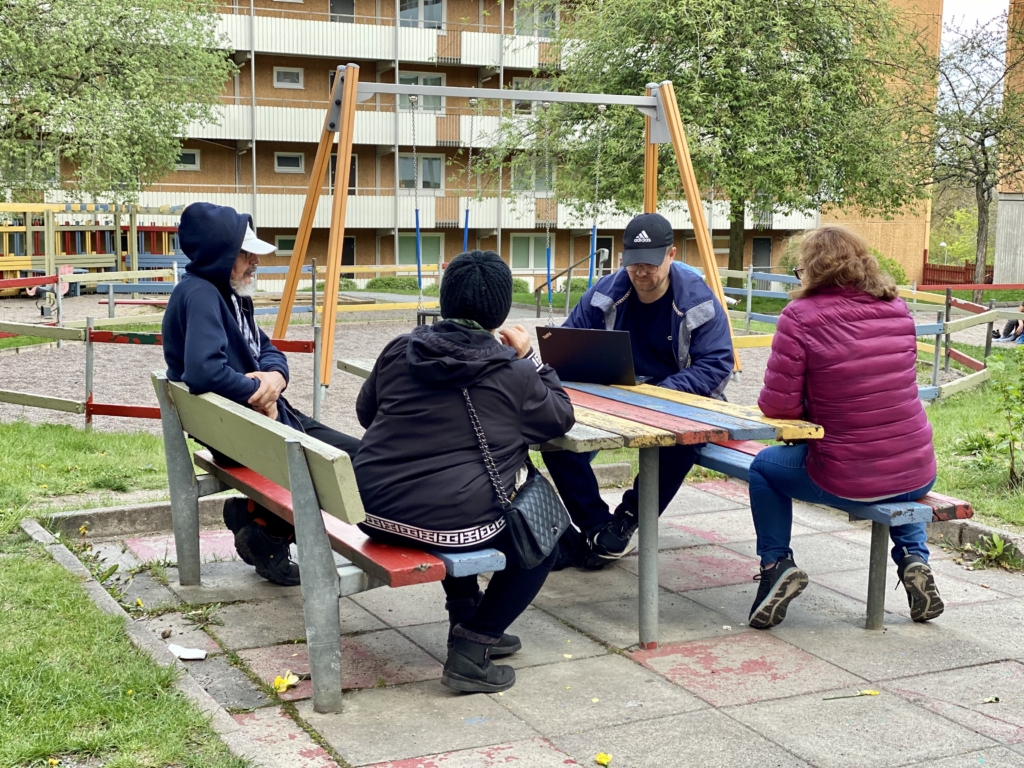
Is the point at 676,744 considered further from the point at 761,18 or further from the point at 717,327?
the point at 761,18

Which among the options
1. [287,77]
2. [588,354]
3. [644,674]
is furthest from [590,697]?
[287,77]

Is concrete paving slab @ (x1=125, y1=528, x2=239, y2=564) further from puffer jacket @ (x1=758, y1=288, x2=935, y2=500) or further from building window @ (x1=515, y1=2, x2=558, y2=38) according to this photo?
building window @ (x1=515, y1=2, x2=558, y2=38)

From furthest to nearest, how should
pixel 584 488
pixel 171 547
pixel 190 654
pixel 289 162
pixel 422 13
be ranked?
pixel 289 162 → pixel 422 13 → pixel 171 547 → pixel 584 488 → pixel 190 654

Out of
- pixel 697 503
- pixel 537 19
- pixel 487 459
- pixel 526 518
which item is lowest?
pixel 697 503

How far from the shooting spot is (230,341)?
4.80 meters

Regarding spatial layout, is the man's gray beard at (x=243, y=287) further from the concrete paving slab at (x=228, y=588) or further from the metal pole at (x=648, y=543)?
the metal pole at (x=648, y=543)

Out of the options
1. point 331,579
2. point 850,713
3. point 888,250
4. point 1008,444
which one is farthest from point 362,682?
point 888,250

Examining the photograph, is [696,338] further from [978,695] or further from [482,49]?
[482,49]

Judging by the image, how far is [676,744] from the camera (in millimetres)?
3471

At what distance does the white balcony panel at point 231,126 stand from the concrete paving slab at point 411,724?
37.6 meters

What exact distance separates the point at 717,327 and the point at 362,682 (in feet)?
7.66

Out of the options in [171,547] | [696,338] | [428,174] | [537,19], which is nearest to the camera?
[696,338]

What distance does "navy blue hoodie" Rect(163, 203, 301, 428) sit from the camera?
14.8 ft

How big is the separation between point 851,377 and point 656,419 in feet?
2.30
